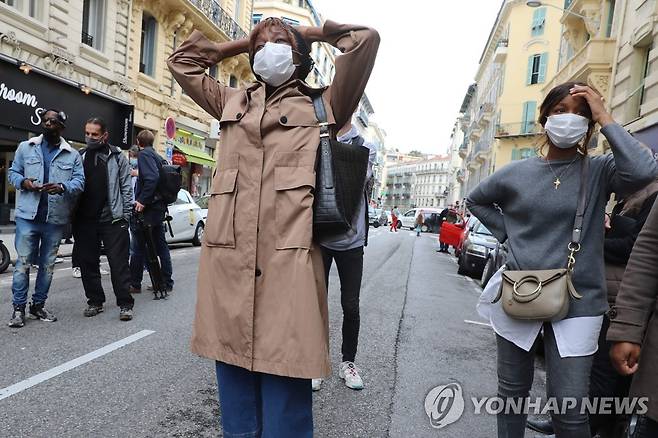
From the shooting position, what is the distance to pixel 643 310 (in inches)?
68.9

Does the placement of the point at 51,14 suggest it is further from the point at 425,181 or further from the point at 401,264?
the point at 425,181

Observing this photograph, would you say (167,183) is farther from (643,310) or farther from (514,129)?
(514,129)

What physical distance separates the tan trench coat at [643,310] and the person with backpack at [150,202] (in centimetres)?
544

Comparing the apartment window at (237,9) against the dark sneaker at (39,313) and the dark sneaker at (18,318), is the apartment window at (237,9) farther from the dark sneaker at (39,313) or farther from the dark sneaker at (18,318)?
the dark sneaker at (18,318)

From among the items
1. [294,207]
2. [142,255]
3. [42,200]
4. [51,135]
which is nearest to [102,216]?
[42,200]

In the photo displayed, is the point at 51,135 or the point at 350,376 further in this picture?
the point at 51,135

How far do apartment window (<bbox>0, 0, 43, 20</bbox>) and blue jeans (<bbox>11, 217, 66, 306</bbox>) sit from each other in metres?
10.7

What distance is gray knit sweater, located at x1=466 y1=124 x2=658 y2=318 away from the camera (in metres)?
2.00

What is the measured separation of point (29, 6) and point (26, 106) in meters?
2.71

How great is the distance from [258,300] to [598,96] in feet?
5.67

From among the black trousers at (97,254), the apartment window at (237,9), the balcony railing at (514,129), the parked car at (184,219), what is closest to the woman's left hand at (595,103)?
the black trousers at (97,254)

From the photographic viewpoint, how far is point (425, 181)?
5610 inches

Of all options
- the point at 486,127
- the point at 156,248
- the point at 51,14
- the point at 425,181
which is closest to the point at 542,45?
the point at 486,127

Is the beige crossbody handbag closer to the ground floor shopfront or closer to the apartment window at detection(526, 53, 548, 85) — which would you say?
the ground floor shopfront
